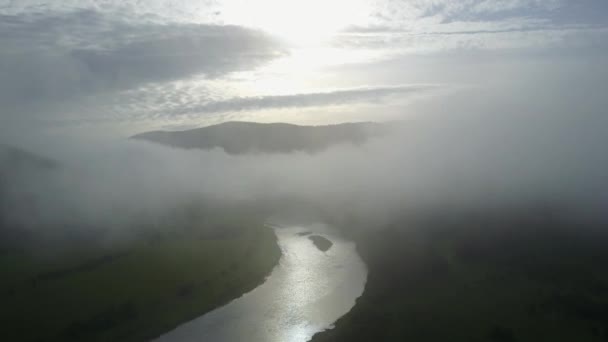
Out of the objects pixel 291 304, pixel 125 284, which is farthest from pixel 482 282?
pixel 125 284

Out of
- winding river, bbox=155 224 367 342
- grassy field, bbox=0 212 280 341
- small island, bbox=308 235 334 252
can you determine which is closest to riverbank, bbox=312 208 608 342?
winding river, bbox=155 224 367 342

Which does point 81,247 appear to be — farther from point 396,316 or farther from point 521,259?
point 521,259

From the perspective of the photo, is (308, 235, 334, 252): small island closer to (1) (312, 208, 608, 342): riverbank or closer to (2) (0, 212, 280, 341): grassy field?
(1) (312, 208, 608, 342): riverbank

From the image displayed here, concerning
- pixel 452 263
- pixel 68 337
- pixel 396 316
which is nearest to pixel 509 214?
pixel 452 263

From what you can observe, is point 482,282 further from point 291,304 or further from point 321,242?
point 321,242

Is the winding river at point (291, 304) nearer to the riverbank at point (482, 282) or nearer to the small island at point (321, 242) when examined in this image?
the small island at point (321, 242)

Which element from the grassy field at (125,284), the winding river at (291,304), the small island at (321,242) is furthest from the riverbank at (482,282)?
the grassy field at (125,284)
